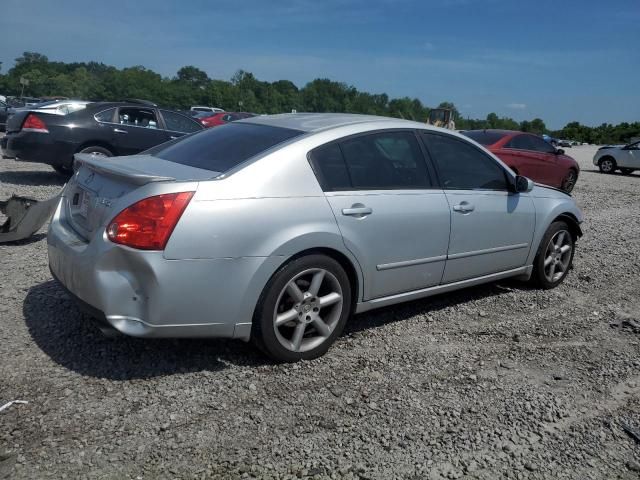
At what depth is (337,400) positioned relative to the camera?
10.7 ft

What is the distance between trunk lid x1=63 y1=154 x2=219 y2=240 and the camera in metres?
3.26

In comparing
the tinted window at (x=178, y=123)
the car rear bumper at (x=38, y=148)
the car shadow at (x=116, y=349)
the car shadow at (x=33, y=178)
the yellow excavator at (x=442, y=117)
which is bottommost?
the car shadow at (x=33, y=178)

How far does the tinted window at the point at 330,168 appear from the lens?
3690mm

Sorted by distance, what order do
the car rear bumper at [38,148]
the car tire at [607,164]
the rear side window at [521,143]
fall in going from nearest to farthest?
1. the car rear bumper at [38,148]
2. the rear side window at [521,143]
3. the car tire at [607,164]

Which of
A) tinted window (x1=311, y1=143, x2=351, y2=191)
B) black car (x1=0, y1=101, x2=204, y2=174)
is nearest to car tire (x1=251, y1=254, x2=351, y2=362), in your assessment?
tinted window (x1=311, y1=143, x2=351, y2=191)

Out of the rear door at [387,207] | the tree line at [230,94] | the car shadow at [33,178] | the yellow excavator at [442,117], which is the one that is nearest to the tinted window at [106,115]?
the car shadow at [33,178]

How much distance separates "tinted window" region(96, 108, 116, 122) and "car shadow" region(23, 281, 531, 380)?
245 inches

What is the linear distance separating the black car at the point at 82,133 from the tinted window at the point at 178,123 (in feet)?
0.69

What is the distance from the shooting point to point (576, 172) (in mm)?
14602

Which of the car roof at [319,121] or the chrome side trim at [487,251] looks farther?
the chrome side trim at [487,251]

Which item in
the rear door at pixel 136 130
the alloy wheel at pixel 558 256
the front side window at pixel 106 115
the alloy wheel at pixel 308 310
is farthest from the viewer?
the rear door at pixel 136 130

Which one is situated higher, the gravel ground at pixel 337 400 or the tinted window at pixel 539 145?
the tinted window at pixel 539 145

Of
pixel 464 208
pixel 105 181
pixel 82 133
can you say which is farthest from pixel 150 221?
pixel 82 133

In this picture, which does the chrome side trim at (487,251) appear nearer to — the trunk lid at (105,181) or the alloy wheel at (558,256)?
the alloy wheel at (558,256)
